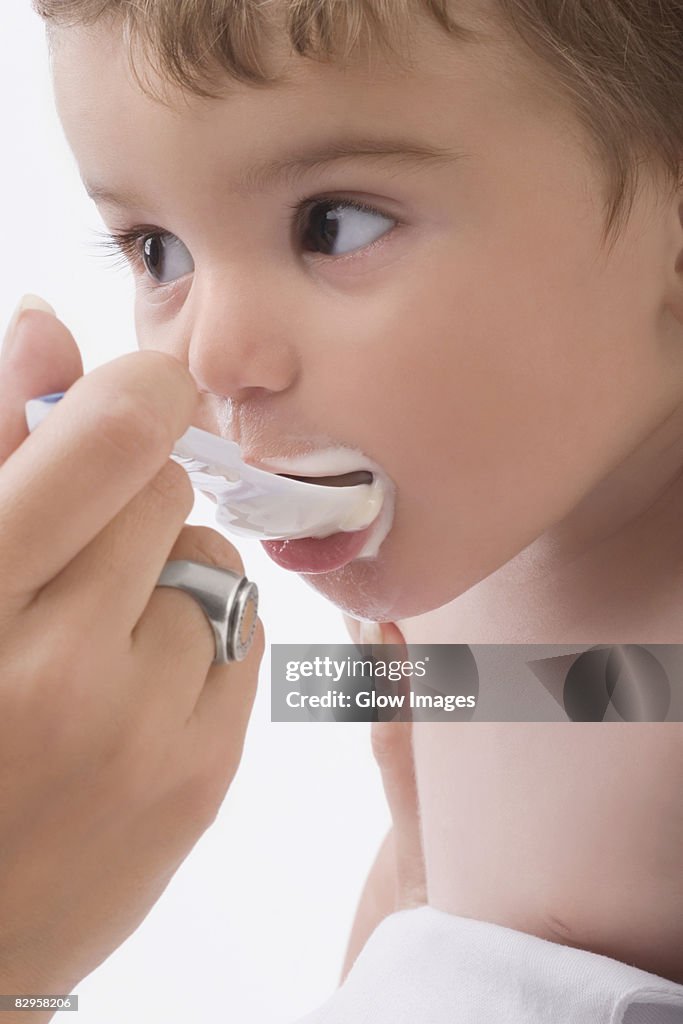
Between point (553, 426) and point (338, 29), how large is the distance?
0.77 ft

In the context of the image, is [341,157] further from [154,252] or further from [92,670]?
[92,670]

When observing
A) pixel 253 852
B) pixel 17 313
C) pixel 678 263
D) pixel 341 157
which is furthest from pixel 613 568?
pixel 253 852

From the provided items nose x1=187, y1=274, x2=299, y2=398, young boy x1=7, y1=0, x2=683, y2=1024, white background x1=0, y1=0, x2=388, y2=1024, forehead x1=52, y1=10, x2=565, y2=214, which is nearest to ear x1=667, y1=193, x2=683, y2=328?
young boy x1=7, y1=0, x2=683, y2=1024

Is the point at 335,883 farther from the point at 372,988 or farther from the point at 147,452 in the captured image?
the point at 147,452

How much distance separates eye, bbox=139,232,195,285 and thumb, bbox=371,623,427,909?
1.23 feet

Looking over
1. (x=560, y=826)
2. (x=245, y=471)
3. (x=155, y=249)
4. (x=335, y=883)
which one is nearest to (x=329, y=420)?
(x=245, y=471)

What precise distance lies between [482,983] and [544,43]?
554 millimetres

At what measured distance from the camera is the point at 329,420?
27.2 inches

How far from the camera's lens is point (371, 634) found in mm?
1057

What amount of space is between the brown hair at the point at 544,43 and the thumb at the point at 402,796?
1.51 ft

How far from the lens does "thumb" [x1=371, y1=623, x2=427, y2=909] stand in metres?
1.05

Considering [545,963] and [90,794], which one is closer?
[90,794]

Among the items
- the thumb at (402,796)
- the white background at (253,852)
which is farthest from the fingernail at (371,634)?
the white background at (253,852)

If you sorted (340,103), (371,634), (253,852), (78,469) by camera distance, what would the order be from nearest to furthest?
1. (78,469)
2. (340,103)
3. (371,634)
4. (253,852)
